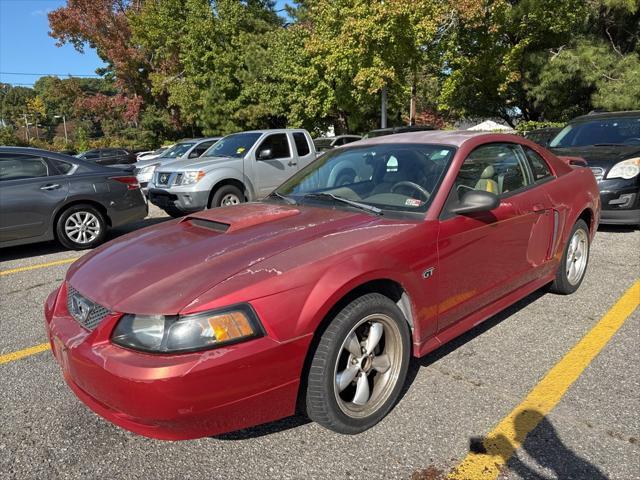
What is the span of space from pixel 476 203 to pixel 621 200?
4783 mm

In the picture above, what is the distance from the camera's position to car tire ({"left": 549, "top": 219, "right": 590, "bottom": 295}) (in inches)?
165

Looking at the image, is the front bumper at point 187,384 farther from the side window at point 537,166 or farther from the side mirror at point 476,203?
the side window at point 537,166

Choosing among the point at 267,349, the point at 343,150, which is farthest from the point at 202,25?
the point at 267,349

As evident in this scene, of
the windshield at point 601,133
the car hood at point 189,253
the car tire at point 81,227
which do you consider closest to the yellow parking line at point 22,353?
the car hood at point 189,253

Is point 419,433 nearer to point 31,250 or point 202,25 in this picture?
point 31,250

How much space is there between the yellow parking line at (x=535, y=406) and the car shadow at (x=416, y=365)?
1.94 ft

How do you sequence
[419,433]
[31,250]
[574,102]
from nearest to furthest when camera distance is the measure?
[419,433] → [31,250] → [574,102]

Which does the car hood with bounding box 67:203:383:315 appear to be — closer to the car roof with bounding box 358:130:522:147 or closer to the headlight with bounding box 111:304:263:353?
the headlight with bounding box 111:304:263:353

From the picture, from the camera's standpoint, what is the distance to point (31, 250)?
23.4ft

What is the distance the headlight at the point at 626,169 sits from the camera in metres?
6.43

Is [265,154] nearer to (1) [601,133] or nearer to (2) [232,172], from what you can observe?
(2) [232,172]

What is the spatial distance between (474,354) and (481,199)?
3.74 ft

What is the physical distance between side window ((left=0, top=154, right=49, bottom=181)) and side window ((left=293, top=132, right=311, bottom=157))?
14.9ft

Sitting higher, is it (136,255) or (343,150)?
(343,150)
